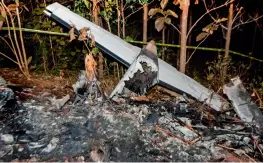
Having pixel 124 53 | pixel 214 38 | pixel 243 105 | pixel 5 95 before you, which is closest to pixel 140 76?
pixel 124 53

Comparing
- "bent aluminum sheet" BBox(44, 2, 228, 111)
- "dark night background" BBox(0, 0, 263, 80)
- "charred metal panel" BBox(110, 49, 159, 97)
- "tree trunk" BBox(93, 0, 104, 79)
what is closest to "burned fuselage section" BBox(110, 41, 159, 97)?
"charred metal panel" BBox(110, 49, 159, 97)

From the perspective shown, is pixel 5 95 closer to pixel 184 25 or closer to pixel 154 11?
pixel 154 11

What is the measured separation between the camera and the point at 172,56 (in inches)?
234

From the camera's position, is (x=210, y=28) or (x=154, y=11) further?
(x=210, y=28)

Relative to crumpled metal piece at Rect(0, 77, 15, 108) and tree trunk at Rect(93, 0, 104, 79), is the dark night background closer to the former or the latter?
tree trunk at Rect(93, 0, 104, 79)

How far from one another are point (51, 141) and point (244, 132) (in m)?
1.97

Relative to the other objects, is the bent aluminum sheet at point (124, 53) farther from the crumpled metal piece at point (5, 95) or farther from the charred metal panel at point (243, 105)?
the crumpled metal piece at point (5, 95)

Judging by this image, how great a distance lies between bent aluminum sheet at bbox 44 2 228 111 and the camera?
11.3ft

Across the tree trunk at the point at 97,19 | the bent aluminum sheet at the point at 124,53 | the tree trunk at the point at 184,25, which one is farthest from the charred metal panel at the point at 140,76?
the tree trunk at the point at 97,19

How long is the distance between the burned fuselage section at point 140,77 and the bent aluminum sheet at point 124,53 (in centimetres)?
17

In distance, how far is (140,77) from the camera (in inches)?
130

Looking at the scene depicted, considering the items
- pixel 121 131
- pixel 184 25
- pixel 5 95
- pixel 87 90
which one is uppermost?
pixel 184 25

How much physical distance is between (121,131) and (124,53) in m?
1.27

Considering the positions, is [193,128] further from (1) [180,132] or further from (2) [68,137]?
(2) [68,137]
